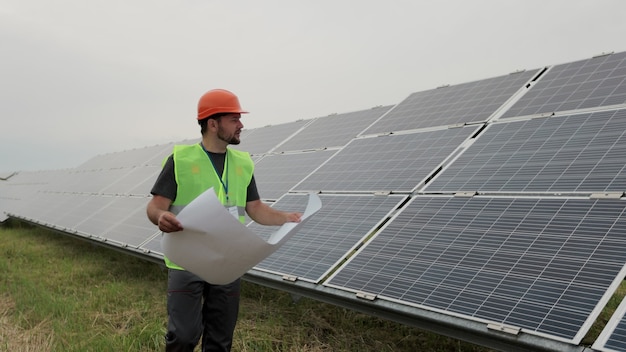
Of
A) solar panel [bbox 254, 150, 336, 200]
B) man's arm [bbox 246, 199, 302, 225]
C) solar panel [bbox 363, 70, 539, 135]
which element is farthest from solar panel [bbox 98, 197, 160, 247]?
man's arm [bbox 246, 199, 302, 225]

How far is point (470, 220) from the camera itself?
4758 millimetres

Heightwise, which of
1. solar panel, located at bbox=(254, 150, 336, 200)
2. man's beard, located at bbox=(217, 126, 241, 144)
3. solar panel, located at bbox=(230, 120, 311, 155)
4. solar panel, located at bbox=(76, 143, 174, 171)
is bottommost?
solar panel, located at bbox=(76, 143, 174, 171)

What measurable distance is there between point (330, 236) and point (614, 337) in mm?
3050

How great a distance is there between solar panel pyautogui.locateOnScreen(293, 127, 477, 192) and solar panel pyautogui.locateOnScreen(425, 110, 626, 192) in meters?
0.34

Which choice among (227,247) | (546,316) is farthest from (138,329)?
(546,316)

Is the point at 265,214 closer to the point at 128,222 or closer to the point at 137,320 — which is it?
the point at 137,320

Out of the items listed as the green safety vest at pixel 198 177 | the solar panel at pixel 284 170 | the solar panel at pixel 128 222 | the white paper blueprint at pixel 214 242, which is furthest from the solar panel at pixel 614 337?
the solar panel at pixel 128 222

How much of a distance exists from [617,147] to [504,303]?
2.36 m

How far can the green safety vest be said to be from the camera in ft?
11.5

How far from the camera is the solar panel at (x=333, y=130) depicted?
9000 mm

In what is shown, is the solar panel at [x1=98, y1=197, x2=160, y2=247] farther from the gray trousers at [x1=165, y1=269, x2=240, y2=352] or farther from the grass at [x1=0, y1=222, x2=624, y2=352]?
the gray trousers at [x1=165, y1=269, x2=240, y2=352]

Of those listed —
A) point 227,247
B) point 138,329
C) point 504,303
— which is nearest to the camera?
point 227,247

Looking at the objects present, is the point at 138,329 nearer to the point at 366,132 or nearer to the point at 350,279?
the point at 350,279

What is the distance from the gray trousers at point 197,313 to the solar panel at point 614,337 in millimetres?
2512
